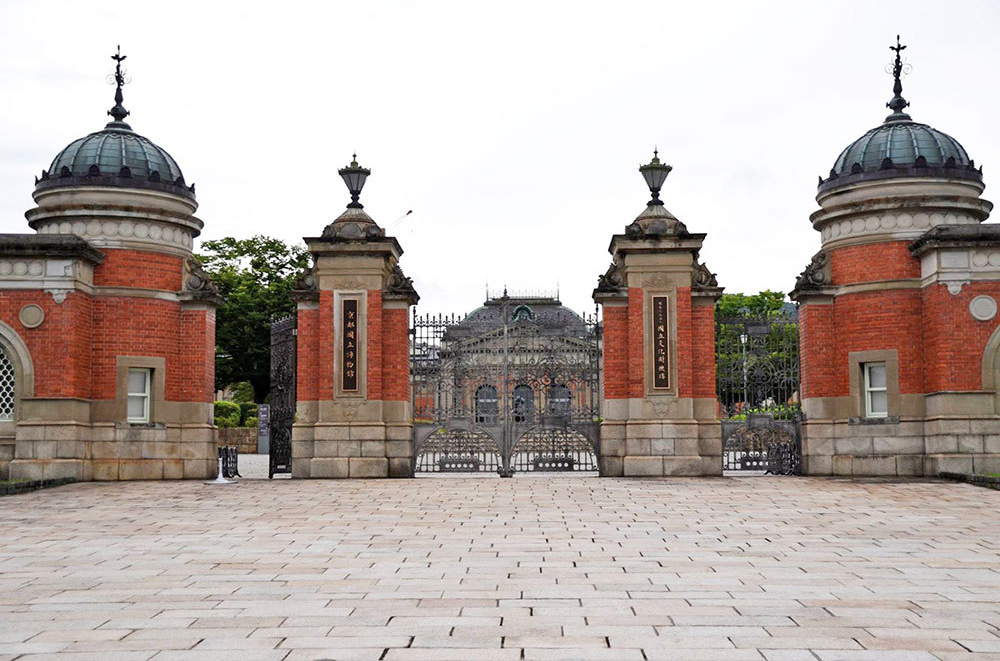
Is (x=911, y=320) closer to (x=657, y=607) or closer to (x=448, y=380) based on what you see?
(x=448, y=380)

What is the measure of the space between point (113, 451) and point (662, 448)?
9.34 metres

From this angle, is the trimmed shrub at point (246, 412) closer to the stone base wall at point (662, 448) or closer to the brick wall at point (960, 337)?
the stone base wall at point (662, 448)

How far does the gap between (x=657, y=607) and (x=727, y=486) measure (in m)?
10.1

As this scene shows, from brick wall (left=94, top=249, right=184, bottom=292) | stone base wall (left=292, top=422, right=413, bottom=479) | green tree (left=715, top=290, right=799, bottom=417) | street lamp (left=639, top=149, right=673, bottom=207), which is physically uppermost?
street lamp (left=639, top=149, right=673, bottom=207)

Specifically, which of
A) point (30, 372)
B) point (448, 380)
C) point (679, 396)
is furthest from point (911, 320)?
point (30, 372)

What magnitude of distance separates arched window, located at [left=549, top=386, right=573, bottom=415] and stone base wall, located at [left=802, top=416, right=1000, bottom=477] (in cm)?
419

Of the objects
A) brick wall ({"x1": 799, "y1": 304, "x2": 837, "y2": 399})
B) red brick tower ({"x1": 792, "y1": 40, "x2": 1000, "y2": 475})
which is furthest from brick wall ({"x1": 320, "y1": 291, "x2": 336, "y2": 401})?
brick wall ({"x1": 799, "y1": 304, "x2": 837, "y2": 399})

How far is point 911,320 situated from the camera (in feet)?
59.9

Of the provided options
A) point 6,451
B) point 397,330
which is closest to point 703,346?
point 397,330

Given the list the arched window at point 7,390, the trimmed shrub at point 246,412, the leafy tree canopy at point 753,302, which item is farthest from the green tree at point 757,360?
the trimmed shrub at point 246,412

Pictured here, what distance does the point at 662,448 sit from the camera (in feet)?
60.0

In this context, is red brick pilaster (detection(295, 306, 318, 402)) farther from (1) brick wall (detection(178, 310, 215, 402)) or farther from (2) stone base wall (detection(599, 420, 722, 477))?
(2) stone base wall (detection(599, 420, 722, 477))

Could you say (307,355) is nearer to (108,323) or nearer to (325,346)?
(325,346)

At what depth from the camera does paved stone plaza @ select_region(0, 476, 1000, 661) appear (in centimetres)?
573
